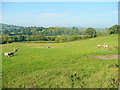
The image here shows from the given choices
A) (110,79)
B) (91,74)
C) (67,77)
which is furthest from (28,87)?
(110,79)

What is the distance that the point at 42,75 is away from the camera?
800 centimetres

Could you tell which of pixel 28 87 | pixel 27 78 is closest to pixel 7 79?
pixel 27 78

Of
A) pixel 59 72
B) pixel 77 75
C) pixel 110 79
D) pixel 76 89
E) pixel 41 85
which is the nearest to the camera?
pixel 76 89

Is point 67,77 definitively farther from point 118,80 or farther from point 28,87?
point 118,80

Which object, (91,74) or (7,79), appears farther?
(91,74)

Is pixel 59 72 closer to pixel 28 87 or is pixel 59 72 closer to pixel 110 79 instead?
pixel 28 87

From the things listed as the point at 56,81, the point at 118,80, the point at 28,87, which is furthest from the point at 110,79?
the point at 28,87

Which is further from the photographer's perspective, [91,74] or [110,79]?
[91,74]

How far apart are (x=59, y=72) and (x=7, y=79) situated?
3472mm

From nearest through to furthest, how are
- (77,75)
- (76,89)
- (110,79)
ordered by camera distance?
(76,89)
(110,79)
(77,75)

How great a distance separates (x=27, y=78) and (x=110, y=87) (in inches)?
195

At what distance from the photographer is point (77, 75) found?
7.97m

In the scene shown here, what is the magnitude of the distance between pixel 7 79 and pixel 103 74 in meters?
6.38

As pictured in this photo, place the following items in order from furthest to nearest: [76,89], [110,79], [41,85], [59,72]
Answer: [59,72]
[110,79]
[41,85]
[76,89]
